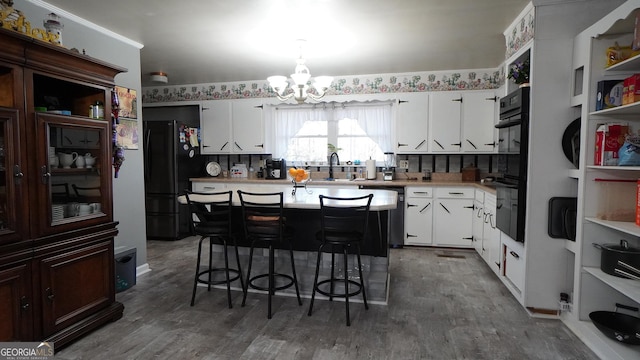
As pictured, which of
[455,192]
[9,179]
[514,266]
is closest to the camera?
[9,179]

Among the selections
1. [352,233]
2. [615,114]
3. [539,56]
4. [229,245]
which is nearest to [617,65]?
[615,114]

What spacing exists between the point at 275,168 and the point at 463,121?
2764mm

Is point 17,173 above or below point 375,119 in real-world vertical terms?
below

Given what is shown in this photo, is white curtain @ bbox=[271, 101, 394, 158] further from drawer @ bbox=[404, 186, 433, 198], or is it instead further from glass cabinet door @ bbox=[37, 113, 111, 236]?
glass cabinet door @ bbox=[37, 113, 111, 236]

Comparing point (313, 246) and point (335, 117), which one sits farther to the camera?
point (335, 117)

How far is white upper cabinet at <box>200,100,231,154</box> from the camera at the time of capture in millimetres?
5594

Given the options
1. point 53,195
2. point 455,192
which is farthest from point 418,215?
point 53,195

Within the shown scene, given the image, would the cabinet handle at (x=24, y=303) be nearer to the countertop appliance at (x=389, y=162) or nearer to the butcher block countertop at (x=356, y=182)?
the butcher block countertop at (x=356, y=182)

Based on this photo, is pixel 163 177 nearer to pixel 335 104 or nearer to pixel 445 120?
pixel 335 104

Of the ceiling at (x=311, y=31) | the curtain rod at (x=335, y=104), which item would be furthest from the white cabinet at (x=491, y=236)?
the curtain rod at (x=335, y=104)

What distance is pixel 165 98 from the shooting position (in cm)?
586

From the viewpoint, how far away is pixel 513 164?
2891 millimetres

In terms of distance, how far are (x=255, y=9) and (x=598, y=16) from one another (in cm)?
249

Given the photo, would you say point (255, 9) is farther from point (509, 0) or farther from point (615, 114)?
point (615, 114)
